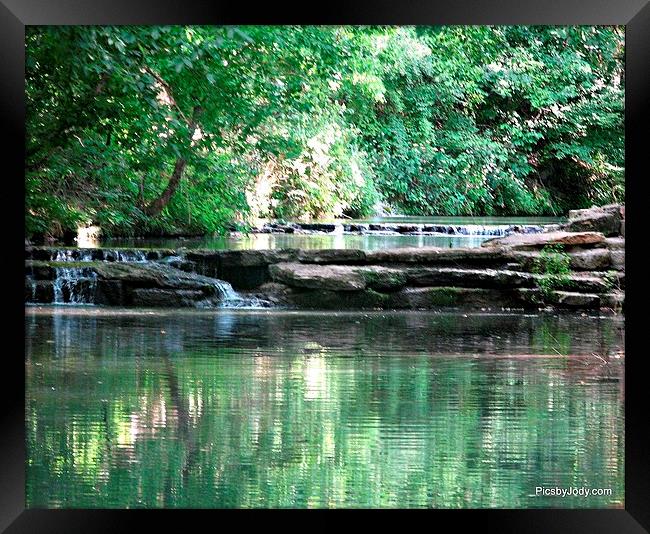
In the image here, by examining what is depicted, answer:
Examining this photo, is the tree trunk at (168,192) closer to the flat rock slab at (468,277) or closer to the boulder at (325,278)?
the boulder at (325,278)

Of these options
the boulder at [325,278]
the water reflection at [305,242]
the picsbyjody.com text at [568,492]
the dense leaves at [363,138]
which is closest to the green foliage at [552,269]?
the water reflection at [305,242]

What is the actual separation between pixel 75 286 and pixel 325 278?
5.69ft

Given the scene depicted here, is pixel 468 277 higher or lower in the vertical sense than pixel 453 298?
higher

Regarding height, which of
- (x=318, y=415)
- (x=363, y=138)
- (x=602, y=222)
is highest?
(x=363, y=138)

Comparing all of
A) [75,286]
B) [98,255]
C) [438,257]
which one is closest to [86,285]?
[75,286]

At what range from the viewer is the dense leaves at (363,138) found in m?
8.38

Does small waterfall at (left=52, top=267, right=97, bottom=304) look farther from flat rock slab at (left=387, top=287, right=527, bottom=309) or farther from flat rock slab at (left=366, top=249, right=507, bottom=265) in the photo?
flat rock slab at (left=387, top=287, right=527, bottom=309)

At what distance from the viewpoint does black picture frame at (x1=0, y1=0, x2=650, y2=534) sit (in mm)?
2723

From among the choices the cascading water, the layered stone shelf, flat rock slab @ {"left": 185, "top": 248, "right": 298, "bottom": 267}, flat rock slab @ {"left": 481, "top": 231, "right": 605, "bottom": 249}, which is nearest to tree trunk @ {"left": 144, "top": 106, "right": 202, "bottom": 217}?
flat rock slab @ {"left": 185, "top": 248, "right": 298, "bottom": 267}

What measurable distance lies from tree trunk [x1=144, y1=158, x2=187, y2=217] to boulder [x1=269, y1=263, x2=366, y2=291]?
1974 millimetres

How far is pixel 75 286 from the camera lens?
741 centimetres
